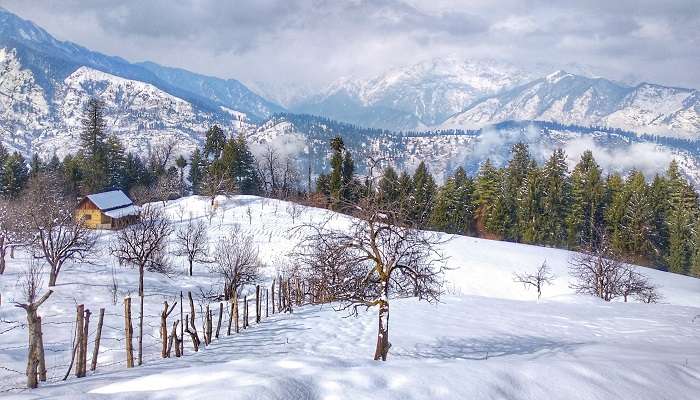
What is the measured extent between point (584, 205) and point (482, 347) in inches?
2213

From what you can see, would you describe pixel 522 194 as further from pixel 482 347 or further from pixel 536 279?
pixel 482 347

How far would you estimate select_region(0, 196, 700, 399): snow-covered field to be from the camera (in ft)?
18.9

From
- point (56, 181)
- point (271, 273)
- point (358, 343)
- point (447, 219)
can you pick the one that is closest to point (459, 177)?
point (447, 219)

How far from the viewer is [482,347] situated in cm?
1505

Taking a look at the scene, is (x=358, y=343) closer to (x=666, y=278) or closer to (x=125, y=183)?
(x=666, y=278)

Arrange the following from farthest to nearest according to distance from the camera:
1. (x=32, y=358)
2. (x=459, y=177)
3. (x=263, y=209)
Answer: (x=459, y=177)
(x=263, y=209)
(x=32, y=358)

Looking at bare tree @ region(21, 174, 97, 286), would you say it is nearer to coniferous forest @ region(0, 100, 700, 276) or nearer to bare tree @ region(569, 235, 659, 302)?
coniferous forest @ region(0, 100, 700, 276)

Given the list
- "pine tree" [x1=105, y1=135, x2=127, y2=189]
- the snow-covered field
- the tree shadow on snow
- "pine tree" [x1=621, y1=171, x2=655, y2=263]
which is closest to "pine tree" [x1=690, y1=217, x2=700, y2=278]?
"pine tree" [x1=621, y1=171, x2=655, y2=263]

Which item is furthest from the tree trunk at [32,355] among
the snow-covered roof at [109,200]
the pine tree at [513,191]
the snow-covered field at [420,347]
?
the pine tree at [513,191]

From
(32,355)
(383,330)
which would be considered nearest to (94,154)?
(32,355)

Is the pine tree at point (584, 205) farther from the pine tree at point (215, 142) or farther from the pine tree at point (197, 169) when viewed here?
the pine tree at point (197, 169)

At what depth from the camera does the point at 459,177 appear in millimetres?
67750

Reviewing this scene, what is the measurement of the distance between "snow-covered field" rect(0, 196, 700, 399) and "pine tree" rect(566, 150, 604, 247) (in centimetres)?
1542

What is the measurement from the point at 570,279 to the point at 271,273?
28.9 metres
